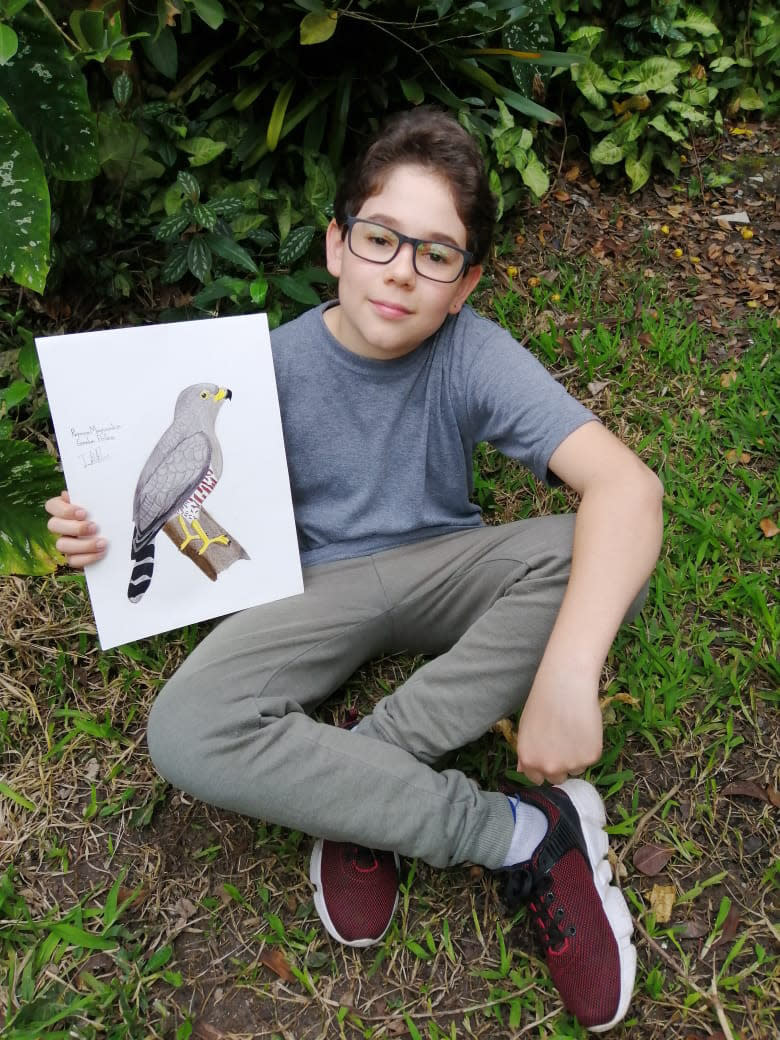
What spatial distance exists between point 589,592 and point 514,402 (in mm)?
385

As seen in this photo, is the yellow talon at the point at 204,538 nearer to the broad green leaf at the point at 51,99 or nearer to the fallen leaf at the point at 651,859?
the broad green leaf at the point at 51,99

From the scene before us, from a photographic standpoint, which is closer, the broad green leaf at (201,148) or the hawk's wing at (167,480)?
the hawk's wing at (167,480)

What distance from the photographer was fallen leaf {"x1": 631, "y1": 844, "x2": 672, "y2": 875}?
154cm

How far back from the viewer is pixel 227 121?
2160 millimetres

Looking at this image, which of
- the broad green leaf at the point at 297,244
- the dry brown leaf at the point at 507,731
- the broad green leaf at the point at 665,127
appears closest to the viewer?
the dry brown leaf at the point at 507,731

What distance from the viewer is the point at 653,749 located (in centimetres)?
170

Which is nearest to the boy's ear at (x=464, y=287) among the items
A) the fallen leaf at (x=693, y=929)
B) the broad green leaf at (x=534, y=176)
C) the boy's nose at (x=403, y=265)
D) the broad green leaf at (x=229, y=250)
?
the boy's nose at (x=403, y=265)

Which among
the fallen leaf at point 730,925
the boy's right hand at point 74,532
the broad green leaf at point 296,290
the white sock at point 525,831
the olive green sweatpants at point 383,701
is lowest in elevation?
the fallen leaf at point 730,925

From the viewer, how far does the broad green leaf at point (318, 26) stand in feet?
6.18

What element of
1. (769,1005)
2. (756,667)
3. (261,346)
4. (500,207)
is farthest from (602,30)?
(769,1005)

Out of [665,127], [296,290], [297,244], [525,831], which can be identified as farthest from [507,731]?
[665,127]

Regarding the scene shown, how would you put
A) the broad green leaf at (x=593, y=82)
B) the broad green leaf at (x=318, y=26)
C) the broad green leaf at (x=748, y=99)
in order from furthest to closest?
1. the broad green leaf at (x=748, y=99)
2. the broad green leaf at (x=593, y=82)
3. the broad green leaf at (x=318, y=26)

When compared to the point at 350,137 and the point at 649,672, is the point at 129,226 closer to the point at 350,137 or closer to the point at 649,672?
the point at 350,137

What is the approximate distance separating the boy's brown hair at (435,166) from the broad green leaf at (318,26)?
44cm
